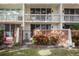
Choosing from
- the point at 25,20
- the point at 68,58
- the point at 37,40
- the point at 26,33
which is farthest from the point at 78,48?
the point at 25,20

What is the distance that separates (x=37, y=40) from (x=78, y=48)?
11.6ft

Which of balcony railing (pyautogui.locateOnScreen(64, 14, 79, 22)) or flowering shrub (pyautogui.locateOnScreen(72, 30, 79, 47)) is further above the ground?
balcony railing (pyautogui.locateOnScreen(64, 14, 79, 22))

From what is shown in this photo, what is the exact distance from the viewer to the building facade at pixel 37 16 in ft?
111

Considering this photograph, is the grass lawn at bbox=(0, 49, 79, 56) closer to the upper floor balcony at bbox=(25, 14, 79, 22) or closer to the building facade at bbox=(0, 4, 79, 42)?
the building facade at bbox=(0, 4, 79, 42)

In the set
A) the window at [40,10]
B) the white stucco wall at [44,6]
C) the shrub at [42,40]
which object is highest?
the white stucco wall at [44,6]

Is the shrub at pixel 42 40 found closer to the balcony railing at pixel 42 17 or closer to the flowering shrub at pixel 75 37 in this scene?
the flowering shrub at pixel 75 37

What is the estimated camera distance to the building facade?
3369 centimetres

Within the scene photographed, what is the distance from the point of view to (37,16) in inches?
1340

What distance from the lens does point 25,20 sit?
33781mm

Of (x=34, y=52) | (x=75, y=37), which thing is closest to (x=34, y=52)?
(x=34, y=52)

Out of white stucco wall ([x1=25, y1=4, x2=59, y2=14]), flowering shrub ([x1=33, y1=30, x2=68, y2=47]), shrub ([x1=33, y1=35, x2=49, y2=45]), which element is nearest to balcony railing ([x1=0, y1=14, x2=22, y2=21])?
white stucco wall ([x1=25, y1=4, x2=59, y2=14])

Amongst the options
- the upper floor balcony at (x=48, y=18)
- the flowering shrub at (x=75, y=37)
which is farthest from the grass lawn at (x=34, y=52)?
the upper floor balcony at (x=48, y=18)

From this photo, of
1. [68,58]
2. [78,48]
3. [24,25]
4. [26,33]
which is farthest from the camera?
[24,25]

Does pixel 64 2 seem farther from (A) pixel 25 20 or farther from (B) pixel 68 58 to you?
(B) pixel 68 58
